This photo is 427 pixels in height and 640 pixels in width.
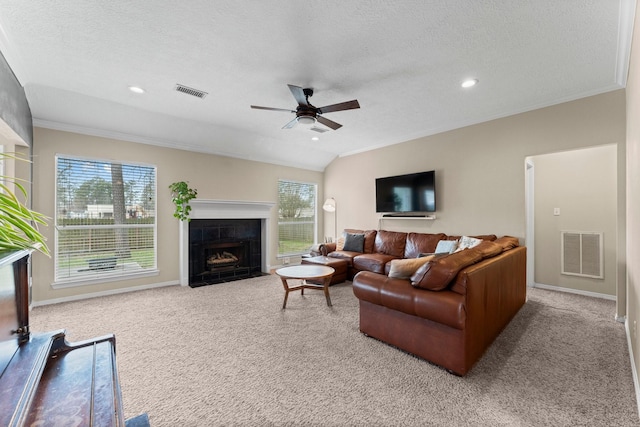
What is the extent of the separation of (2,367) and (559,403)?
2.82 metres

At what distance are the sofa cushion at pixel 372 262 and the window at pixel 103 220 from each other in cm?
348

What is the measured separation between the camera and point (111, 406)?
2.49 ft

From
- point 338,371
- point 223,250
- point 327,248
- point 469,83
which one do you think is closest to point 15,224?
point 338,371

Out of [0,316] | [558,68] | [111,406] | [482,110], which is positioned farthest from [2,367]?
[482,110]

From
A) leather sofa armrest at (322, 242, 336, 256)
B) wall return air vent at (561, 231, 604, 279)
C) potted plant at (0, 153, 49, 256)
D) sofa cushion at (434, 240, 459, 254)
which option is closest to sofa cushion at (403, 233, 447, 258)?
sofa cushion at (434, 240, 459, 254)

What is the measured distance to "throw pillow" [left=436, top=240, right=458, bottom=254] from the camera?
13.9 feet

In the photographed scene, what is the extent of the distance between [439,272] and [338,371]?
1.11 metres

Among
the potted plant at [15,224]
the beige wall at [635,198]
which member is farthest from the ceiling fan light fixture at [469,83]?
the potted plant at [15,224]

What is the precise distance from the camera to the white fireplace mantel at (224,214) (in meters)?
4.88

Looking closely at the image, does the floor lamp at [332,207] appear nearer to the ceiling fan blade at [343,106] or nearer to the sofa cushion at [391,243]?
the sofa cushion at [391,243]

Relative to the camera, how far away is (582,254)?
4129 mm

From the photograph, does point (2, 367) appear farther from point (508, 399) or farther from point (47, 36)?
point (47, 36)

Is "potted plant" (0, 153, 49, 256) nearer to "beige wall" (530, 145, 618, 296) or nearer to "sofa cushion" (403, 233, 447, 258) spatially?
"sofa cushion" (403, 233, 447, 258)

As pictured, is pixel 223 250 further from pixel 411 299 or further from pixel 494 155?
pixel 494 155
